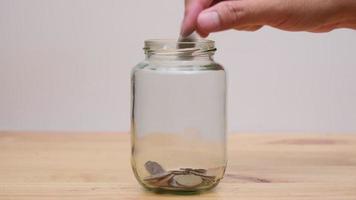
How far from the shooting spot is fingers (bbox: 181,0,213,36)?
0.72 m

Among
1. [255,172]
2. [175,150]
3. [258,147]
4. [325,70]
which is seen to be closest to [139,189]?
[175,150]

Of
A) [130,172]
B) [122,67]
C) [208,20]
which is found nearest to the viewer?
[208,20]

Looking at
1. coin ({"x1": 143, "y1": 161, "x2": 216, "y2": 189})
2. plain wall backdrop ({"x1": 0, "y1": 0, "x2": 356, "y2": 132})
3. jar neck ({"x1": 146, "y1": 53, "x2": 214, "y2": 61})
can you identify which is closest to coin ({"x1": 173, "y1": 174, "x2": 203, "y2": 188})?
coin ({"x1": 143, "y1": 161, "x2": 216, "y2": 189})

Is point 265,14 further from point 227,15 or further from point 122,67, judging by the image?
point 122,67

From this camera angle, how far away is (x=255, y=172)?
0.79 metres

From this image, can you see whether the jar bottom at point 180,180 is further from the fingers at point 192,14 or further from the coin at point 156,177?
the fingers at point 192,14

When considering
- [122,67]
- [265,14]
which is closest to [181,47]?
[265,14]

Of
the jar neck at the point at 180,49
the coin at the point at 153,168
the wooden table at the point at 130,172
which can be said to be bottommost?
the wooden table at the point at 130,172

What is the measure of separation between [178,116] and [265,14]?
0.16 m

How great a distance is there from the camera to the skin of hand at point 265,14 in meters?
0.69

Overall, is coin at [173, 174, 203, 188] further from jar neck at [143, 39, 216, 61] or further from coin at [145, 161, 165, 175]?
jar neck at [143, 39, 216, 61]

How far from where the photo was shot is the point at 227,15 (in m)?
0.69

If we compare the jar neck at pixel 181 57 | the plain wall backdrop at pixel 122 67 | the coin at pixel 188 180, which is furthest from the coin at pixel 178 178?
the plain wall backdrop at pixel 122 67

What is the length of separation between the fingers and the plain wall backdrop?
47 centimetres
